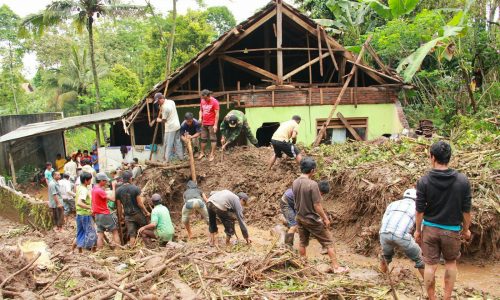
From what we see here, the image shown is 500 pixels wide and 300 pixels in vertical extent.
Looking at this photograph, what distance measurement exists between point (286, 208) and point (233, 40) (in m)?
7.12

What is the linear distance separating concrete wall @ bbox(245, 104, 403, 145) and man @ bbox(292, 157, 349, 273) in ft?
24.2

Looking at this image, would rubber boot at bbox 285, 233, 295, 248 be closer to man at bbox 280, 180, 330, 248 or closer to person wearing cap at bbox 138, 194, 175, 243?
man at bbox 280, 180, 330, 248

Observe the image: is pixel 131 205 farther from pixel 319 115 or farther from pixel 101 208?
pixel 319 115

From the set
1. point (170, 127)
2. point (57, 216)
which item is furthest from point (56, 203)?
point (170, 127)

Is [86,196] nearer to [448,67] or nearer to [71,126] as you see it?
[71,126]

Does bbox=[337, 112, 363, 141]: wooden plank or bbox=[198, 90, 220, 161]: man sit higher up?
bbox=[198, 90, 220, 161]: man

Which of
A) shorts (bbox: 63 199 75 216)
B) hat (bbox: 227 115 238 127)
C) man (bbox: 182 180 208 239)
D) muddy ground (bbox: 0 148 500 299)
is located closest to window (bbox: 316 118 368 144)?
hat (bbox: 227 115 238 127)

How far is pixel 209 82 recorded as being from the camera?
17328mm

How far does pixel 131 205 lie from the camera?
862 centimetres

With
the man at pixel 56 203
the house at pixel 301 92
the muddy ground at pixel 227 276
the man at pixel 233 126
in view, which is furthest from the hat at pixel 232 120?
the man at pixel 56 203

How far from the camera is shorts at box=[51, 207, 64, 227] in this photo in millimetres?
11883

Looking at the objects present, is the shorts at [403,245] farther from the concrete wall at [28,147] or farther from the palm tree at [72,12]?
the palm tree at [72,12]

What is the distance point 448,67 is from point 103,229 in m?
14.4

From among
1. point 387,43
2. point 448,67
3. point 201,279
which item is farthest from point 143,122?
point 201,279
